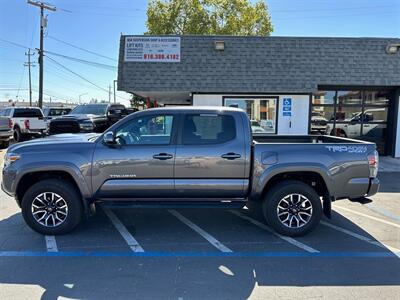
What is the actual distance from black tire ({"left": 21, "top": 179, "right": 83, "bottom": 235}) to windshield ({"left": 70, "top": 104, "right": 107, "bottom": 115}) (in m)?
11.6

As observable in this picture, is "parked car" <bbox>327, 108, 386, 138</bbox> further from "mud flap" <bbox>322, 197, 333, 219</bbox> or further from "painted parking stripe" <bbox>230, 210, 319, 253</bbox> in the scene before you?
"mud flap" <bbox>322, 197, 333, 219</bbox>

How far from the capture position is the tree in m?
28.6

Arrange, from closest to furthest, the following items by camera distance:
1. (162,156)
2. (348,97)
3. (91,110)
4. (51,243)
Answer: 1. (51,243)
2. (162,156)
3. (348,97)
4. (91,110)

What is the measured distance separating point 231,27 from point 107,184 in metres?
26.7

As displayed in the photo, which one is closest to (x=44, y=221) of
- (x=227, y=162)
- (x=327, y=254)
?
(x=227, y=162)

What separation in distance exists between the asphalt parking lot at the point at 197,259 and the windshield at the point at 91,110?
1059 centimetres

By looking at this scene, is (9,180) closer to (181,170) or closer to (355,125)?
(181,170)

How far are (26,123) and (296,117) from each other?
13.0 m

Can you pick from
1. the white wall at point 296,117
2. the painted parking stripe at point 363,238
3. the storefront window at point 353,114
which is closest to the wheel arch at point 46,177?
the painted parking stripe at point 363,238

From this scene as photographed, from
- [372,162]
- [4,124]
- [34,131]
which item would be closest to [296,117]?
[372,162]

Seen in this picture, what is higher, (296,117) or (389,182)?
(296,117)

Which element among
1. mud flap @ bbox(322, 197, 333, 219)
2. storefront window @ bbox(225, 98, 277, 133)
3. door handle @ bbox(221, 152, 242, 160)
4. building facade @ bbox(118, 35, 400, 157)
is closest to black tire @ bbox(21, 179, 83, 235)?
door handle @ bbox(221, 152, 242, 160)

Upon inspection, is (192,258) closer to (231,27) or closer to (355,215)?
(355,215)

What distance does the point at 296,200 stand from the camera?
5223 mm
